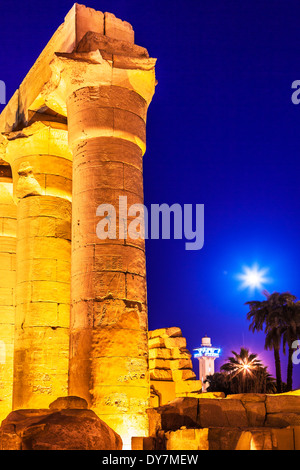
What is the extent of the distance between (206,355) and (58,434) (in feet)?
228

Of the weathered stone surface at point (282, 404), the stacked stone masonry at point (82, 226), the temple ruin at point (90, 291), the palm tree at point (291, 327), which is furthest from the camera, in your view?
the palm tree at point (291, 327)

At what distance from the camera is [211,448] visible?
8352 mm

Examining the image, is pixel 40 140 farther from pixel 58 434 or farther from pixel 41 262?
pixel 58 434

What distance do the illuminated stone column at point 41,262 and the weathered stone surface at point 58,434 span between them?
509cm

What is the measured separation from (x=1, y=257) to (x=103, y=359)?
25.9ft

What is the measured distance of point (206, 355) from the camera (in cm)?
7525

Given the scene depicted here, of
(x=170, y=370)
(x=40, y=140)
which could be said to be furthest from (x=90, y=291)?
(x=40, y=140)

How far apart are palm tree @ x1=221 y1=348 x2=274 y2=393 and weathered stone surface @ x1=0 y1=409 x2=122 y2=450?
30.1 metres

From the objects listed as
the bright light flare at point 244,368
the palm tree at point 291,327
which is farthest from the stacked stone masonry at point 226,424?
the bright light flare at point 244,368

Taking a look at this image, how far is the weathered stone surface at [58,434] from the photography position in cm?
732

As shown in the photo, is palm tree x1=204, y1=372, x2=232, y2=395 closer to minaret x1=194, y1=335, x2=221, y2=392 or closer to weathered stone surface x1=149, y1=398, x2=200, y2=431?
minaret x1=194, y1=335, x2=221, y2=392

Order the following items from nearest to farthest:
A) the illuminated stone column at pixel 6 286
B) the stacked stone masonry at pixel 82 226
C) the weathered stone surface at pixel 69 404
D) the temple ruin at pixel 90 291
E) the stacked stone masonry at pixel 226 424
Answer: the stacked stone masonry at pixel 226 424 → the temple ruin at pixel 90 291 → the weathered stone surface at pixel 69 404 → the stacked stone masonry at pixel 82 226 → the illuminated stone column at pixel 6 286

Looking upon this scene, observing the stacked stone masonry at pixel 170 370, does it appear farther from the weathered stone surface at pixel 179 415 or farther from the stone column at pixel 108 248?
the weathered stone surface at pixel 179 415
